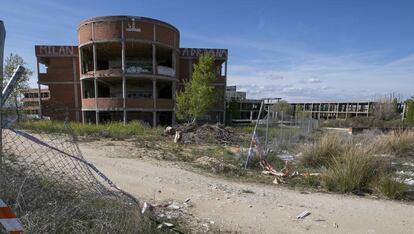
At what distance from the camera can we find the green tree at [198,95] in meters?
28.6

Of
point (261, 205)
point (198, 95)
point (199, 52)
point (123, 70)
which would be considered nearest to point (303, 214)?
point (261, 205)

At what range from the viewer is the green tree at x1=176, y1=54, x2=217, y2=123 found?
93.9ft

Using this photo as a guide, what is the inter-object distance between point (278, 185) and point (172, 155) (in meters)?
5.24

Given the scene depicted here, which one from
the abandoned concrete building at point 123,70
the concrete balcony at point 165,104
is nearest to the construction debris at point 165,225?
the abandoned concrete building at point 123,70

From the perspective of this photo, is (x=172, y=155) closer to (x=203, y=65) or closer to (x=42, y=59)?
(x=203, y=65)

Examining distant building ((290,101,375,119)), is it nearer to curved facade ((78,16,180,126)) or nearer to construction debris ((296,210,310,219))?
curved facade ((78,16,180,126))

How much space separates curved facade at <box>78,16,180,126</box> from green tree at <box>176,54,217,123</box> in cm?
305

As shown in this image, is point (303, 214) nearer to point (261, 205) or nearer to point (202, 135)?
point (261, 205)

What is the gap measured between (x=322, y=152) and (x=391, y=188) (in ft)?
10.8

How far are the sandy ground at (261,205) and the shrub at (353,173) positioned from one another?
535 millimetres

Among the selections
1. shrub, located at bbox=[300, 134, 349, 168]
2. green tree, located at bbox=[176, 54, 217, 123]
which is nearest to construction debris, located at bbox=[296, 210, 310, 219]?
shrub, located at bbox=[300, 134, 349, 168]

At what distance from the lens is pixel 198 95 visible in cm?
2845

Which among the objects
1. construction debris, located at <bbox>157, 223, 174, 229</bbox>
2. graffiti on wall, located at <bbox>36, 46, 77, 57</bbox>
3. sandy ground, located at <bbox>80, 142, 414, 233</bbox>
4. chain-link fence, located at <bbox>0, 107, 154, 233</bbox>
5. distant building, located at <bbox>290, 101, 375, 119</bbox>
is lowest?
distant building, located at <bbox>290, 101, 375, 119</bbox>

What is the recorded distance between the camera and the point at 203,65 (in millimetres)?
29766
